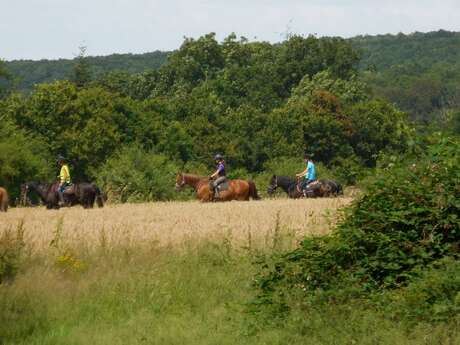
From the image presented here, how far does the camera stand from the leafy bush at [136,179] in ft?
155

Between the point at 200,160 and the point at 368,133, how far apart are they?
18.0m

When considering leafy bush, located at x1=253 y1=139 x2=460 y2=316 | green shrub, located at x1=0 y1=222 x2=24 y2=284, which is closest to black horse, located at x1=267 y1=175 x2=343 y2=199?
green shrub, located at x1=0 y1=222 x2=24 y2=284

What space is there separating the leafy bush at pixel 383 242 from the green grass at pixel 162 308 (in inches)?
20.4

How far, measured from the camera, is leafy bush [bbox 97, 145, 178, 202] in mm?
47125

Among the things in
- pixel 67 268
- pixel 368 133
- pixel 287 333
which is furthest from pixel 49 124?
pixel 287 333

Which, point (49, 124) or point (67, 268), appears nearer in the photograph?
point (67, 268)

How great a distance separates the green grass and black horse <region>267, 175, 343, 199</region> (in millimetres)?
23446

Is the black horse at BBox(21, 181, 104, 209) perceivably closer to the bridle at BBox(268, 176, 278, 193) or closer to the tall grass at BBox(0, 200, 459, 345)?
the bridle at BBox(268, 176, 278, 193)

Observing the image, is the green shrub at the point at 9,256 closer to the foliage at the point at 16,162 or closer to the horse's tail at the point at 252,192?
the horse's tail at the point at 252,192

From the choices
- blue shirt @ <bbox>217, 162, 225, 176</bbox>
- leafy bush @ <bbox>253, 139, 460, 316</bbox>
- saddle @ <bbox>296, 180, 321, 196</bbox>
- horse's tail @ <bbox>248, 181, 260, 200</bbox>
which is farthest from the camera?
horse's tail @ <bbox>248, 181, 260, 200</bbox>

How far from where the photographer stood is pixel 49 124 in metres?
70.2

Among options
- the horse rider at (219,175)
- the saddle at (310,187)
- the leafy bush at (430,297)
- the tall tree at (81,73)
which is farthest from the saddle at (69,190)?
the tall tree at (81,73)

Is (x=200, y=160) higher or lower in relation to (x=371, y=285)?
lower

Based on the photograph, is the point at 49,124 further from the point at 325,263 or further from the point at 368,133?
the point at 325,263
